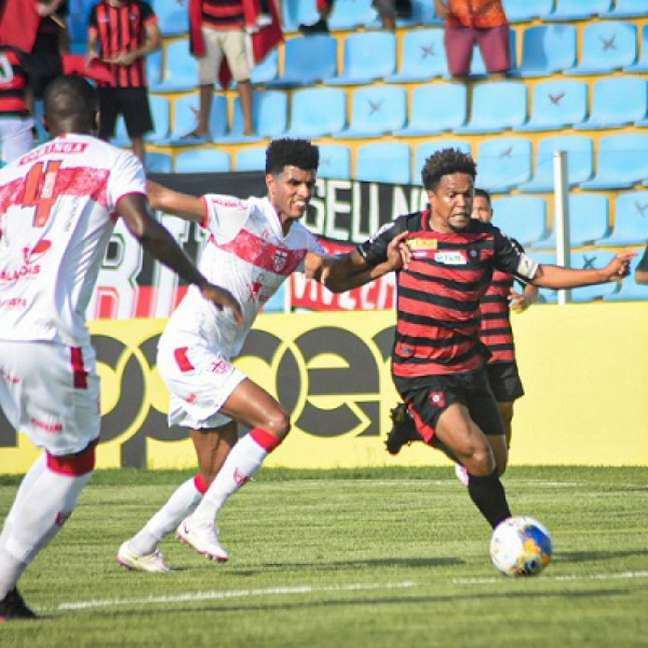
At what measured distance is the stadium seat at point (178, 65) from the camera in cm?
2033

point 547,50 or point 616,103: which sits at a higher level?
point 547,50

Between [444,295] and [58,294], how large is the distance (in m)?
2.91

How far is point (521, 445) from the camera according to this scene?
47.5 ft

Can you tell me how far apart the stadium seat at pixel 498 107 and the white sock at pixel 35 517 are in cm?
1227

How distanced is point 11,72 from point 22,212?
1230cm

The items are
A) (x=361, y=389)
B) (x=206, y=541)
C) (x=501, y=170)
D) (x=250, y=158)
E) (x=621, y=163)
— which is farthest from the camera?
(x=250, y=158)

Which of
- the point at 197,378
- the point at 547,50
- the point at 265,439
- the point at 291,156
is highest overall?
the point at 547,50

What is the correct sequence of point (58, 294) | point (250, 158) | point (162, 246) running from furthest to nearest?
point (250, 158) → point (58, 294) → point (162, 246)

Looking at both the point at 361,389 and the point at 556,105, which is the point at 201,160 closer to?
the point at 556,105

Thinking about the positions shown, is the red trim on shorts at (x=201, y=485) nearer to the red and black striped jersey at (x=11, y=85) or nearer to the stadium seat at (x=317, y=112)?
the red and black striped jersey at (x=11, y=85)

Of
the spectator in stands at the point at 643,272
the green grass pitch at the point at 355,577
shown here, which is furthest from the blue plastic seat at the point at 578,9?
the spectator in stands at the point at 643,272

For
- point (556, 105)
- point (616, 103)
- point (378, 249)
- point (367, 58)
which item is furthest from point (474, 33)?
point (378, 249)

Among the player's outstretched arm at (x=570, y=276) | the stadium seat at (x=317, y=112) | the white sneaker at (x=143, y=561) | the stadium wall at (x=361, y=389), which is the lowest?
the stadium wall at (x=361, y=389)

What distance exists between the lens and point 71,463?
6.47 metres
